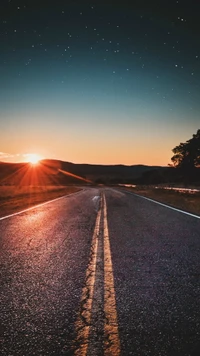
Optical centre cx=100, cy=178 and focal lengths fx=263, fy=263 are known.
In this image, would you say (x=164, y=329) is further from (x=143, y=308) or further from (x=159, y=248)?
(x=159, y=248)

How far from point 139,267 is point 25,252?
236cm

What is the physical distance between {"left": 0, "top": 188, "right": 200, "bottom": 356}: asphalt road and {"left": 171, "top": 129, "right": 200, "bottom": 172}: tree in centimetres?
6067

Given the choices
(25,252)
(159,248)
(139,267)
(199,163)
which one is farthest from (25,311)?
(199,163)

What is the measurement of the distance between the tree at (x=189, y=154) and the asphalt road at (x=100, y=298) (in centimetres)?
6067

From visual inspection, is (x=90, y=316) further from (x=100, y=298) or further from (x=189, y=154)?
(x=189, y=154)

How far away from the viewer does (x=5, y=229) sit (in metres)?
8.02

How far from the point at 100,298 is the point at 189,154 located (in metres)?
64.8

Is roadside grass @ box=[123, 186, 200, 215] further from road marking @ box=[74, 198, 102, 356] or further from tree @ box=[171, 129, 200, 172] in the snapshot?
tree @ box=[171, 129, 200, 172]

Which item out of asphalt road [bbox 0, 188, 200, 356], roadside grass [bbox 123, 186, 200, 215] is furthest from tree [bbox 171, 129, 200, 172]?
asphalt road [bbox 0, 188, 200, 356]

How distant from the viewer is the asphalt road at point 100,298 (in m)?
2.17

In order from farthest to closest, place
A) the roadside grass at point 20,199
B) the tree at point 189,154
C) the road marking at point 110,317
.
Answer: the tree at point 189,154 < the roadside grass at point 20,199 < the road marking at point 110,317

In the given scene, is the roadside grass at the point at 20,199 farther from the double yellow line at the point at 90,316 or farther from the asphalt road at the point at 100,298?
the double yellow line at the point at 90,316

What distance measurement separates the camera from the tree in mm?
62688

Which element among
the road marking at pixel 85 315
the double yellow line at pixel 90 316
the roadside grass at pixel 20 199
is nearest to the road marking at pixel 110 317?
the double yellow line at pixel 90 316
